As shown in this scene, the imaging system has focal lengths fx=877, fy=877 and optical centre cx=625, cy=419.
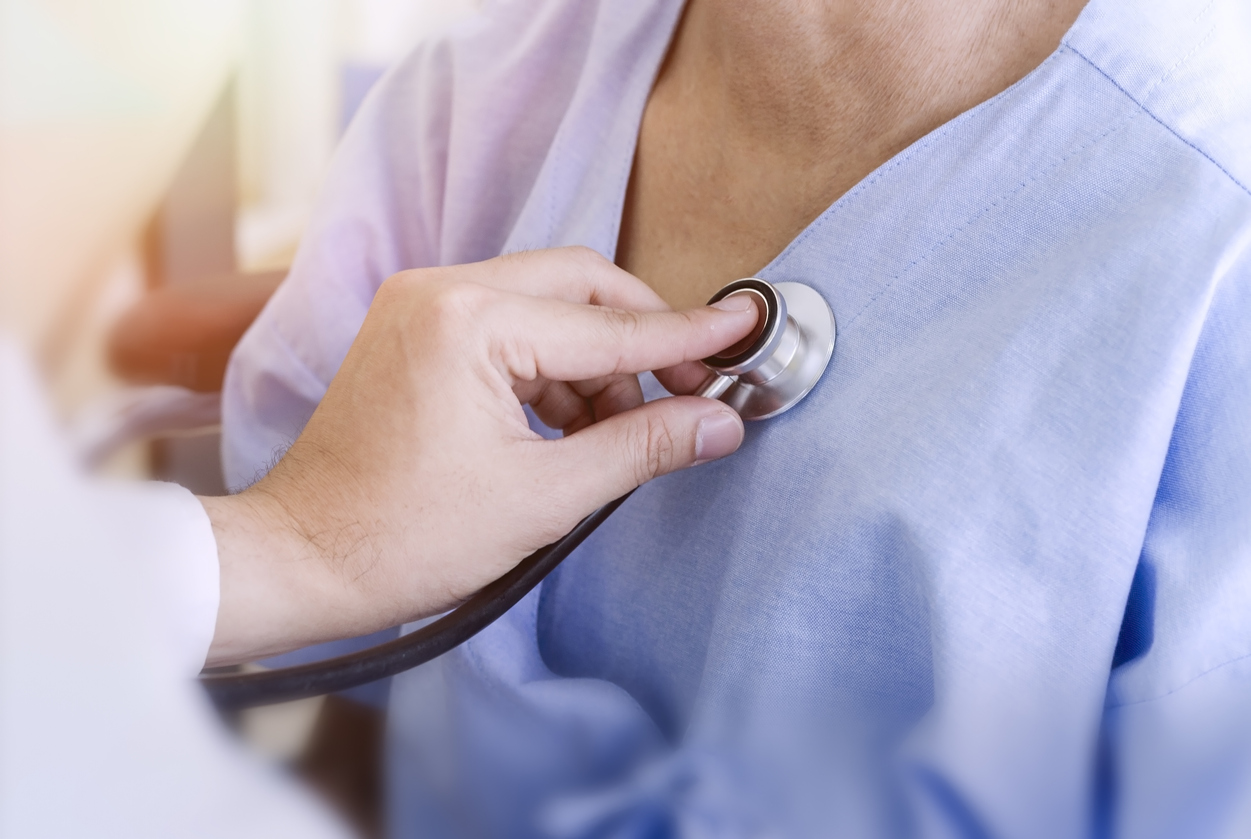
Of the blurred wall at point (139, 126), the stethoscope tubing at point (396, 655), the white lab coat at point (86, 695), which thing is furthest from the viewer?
the blurred wall at point (139, 126)

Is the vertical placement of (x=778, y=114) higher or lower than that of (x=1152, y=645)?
higher

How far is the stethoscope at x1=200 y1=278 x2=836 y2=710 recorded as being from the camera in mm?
420

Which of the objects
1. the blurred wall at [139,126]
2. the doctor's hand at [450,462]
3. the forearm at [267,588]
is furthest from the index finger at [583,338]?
the blurred wall at [139,126]

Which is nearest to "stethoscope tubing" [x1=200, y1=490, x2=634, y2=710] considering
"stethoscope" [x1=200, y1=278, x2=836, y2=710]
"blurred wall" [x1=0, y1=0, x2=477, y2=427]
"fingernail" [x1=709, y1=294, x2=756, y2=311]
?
"stethoscope" [x1=200, y1=278, x2=836, y2=710]

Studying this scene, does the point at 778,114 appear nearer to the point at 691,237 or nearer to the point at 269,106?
the point at 691,237

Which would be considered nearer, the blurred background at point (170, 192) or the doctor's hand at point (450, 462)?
the doctor's hand at point (450, 462)

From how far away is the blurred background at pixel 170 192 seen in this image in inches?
22.9

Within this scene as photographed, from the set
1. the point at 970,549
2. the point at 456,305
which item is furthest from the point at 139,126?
the point at 970,549

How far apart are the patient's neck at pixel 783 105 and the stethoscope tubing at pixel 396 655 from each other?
231 millimetres

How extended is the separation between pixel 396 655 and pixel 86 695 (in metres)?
0.17

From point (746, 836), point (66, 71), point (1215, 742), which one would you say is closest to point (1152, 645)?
point (1215, 742)

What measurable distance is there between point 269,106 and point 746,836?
863 mm

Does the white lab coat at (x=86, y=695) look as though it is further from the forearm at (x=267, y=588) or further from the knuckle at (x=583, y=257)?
the knuckle at (x=583, y=257)

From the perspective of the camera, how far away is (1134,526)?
0.39 m
